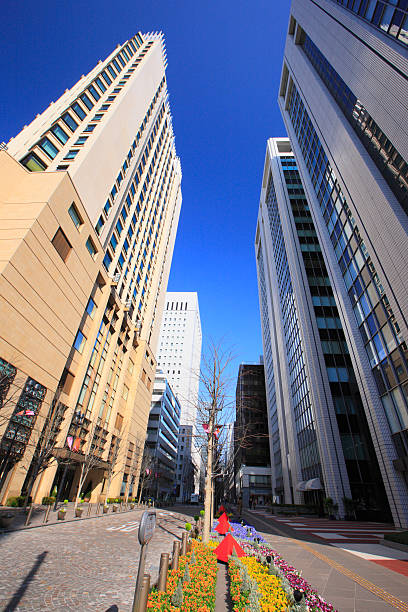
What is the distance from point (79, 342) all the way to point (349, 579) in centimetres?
2723

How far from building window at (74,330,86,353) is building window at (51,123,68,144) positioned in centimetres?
2234

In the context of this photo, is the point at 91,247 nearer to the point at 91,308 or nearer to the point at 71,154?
the point at 91,308

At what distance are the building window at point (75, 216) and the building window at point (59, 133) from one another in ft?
41.9

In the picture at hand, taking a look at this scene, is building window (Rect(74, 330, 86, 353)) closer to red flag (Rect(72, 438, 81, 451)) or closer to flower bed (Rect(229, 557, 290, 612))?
red flag (Rect(72, 438, 81, 451))

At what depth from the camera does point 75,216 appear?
26406 mm

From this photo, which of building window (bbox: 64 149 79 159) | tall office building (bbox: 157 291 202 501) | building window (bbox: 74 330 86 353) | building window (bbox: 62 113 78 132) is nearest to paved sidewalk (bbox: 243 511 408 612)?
building window (bbox: 74 330 86 353)

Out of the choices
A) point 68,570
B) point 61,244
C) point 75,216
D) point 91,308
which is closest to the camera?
point 68,570

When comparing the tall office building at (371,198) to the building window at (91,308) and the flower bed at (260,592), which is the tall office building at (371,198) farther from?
the building window at (91,308)

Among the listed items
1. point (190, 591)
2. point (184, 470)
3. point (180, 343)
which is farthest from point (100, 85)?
point (184, 470)

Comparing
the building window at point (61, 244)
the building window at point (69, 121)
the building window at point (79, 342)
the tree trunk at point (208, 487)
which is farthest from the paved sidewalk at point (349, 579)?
the building window at point (69, 121)

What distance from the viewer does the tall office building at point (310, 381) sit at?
3147 cm

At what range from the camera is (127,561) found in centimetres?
959

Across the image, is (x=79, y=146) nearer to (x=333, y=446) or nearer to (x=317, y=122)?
(x=317, y=122)

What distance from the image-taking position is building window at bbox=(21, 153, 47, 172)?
89.6 ft
